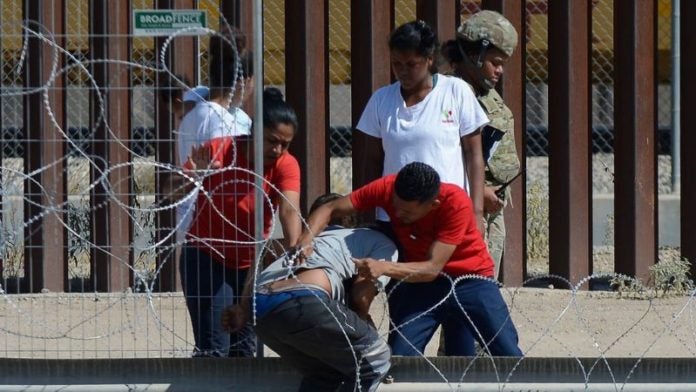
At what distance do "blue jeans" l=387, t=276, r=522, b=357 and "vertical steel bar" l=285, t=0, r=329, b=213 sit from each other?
2.80 m

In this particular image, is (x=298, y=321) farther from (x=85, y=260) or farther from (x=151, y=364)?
(x=85, y=260)

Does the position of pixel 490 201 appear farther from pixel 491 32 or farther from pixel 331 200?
pixel 331 200

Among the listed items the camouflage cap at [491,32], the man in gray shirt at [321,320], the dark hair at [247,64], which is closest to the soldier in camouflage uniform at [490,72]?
the camouflage cap at [491,32]

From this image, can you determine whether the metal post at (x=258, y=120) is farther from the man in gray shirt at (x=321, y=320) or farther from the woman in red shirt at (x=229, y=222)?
the man in gray shirt at (x=321, y=320)

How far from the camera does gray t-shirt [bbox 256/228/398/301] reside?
17.2ft

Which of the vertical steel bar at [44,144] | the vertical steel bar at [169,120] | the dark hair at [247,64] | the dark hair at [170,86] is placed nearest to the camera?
the dark hair at [247,64]

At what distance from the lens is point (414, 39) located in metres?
5.60

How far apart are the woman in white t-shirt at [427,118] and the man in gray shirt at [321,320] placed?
20.4 inches

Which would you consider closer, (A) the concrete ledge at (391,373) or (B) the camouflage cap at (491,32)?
(A) the concrete ledge at (391,373)

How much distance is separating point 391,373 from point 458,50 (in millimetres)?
1515

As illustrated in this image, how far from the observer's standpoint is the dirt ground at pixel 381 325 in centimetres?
645

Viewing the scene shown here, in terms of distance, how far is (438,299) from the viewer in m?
5.45

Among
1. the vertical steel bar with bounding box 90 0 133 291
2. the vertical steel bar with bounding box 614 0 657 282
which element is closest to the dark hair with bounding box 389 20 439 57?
the vertical steel bar with bounding box 90 0 133 291

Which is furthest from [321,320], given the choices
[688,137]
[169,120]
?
[688,137]
